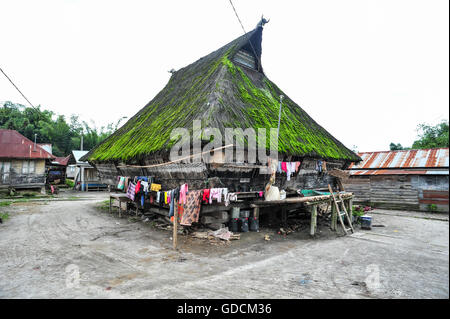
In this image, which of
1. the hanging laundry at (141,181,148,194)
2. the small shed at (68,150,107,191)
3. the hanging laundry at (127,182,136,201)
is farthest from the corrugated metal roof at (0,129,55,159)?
the hanging laundry at (141,181,148,194)

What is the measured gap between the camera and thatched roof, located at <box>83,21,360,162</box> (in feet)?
27.3

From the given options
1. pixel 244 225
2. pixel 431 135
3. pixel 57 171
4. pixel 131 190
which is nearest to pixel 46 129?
pixel 57 171

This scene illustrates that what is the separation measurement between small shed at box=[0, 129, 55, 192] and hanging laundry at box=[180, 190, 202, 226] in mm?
17876

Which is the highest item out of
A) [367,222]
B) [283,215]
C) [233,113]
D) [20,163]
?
[233,113]

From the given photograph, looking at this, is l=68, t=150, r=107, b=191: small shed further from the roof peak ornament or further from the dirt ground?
the roof peak ornament

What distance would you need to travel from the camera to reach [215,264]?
18.2 feet

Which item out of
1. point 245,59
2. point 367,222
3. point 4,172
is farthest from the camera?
point 4,172

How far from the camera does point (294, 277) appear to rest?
4.79 m

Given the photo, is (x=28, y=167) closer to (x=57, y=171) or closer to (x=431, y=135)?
(x=57, y=171)

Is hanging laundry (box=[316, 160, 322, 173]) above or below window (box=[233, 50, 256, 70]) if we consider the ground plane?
below

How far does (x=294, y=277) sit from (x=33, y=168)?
22121mm

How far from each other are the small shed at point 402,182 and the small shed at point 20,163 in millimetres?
22432

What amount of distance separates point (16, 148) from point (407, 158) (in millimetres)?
27561

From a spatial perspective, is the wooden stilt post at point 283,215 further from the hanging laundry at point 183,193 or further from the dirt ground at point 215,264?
the hanging laundry at point 183,193
